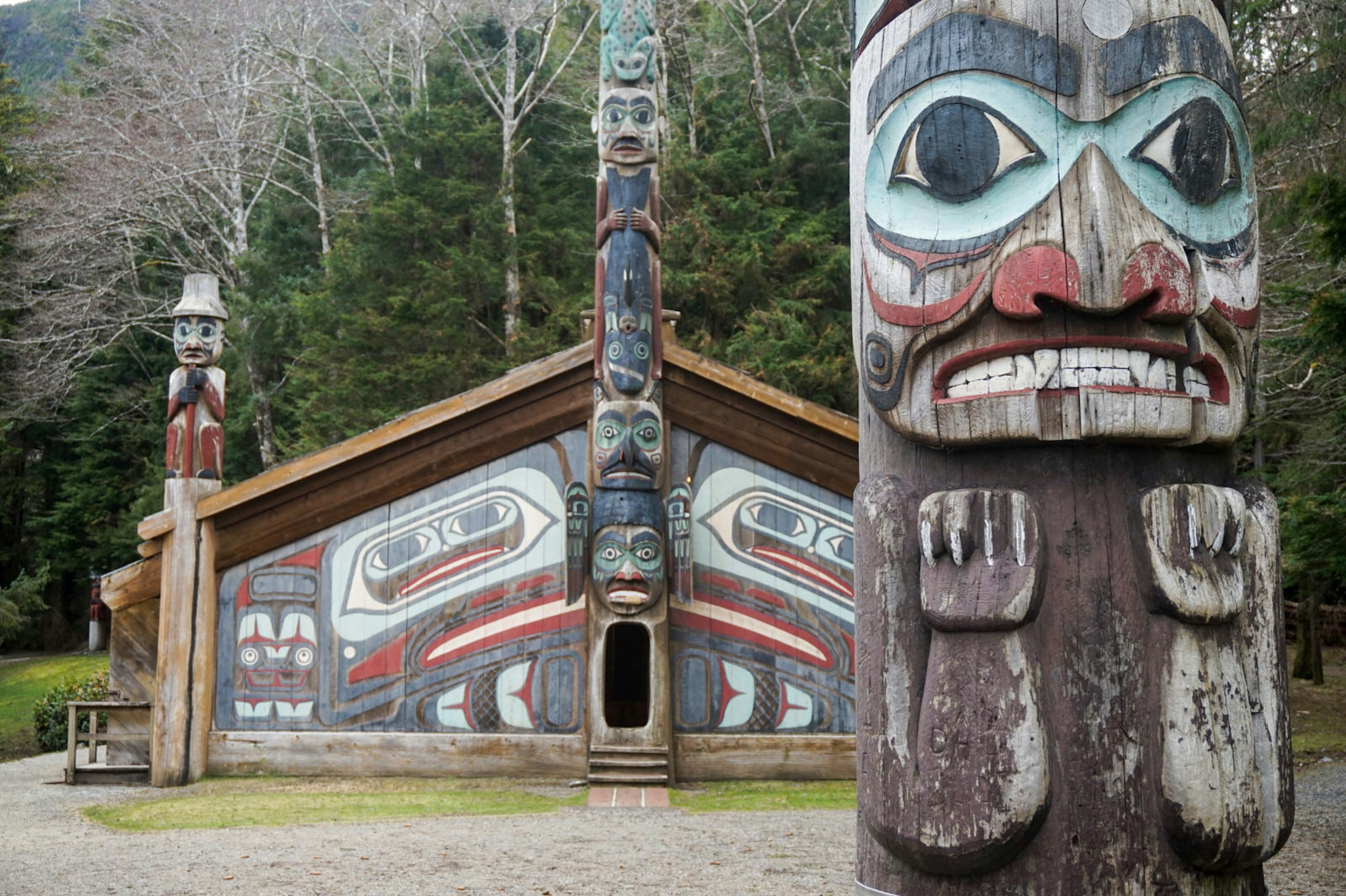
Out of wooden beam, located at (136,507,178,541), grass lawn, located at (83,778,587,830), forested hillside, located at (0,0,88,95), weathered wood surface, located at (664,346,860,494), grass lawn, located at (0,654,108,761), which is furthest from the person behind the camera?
forested hillside, located at (0,0,88,95)

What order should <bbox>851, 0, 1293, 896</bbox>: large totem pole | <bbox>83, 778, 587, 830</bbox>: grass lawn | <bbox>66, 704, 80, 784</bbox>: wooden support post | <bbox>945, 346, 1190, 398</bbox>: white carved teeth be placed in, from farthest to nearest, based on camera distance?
<bbox>66, 704, 80, 784</bbox>: wooden support post
<bbox>83, 778, 587, 830</bbox>: grass lawn
<bbox>945, 346, 1190, 398</bbox>: white carved teeth
<bbox>851, 0, 1293, 896</bbox>: large totem pole

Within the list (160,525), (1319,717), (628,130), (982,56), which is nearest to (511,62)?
(628,130)

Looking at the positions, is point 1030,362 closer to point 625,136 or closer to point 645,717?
point 625,136

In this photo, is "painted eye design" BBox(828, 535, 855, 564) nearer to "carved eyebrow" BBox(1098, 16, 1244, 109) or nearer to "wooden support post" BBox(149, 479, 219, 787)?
"wooden support post" BBox(149, 479, 219, 787)

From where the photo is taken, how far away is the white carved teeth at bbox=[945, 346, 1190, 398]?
3062 mm

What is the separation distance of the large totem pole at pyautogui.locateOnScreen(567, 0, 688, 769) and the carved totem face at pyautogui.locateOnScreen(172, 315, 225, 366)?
3053mm

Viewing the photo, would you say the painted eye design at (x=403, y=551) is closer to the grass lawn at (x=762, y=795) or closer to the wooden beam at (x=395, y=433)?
the wooden beam at (x=395, y=433)

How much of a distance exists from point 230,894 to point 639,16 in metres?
6.98

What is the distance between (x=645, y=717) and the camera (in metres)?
11.7

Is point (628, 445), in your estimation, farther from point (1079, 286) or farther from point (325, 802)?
point (1079, 286)

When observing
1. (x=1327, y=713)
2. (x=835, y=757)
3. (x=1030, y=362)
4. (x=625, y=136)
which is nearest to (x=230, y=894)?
(x=1030, y=362)

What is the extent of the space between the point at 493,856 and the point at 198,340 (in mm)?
5165

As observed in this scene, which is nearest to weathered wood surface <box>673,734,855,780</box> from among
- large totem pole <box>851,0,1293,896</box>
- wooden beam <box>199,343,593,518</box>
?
wooden beam <box>199,343,593,518</box>

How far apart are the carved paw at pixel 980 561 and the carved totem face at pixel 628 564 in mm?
6105
